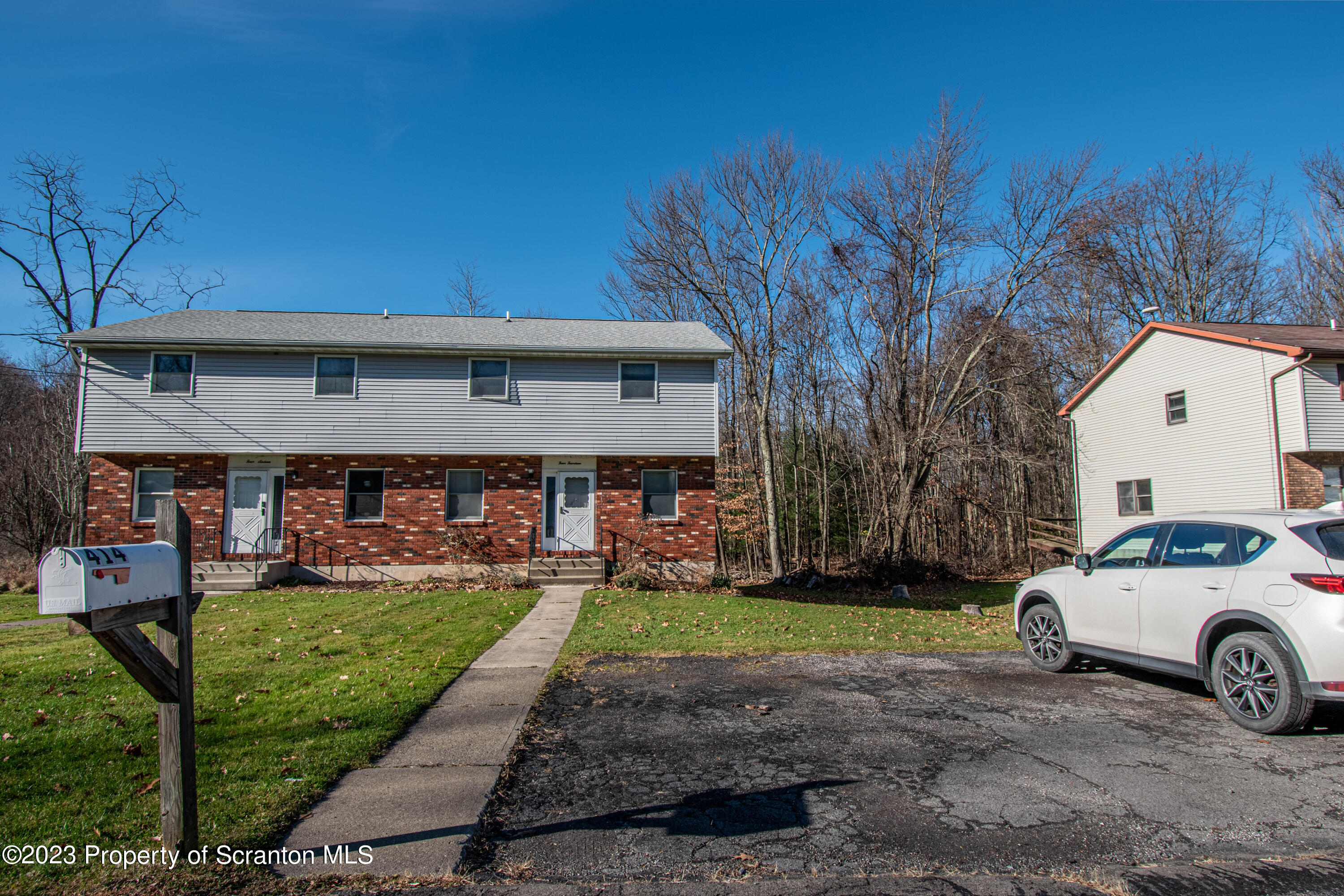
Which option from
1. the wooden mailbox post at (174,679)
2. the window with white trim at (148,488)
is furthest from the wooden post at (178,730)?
the window with white trim at (148,488)

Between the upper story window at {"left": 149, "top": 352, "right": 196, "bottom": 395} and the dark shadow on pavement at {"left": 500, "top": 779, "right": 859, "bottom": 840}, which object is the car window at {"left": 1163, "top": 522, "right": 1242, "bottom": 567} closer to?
the dark shadow on pavement at {"left": 500, "top": 779, "right": 859, "bottom": 840}

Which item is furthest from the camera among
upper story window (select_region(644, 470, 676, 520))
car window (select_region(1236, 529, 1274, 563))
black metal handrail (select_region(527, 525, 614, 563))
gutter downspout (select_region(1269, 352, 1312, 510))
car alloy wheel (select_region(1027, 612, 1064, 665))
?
gutter downspout (select_region(1269, 352, 1312, 510))

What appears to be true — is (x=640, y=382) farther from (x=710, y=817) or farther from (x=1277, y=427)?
(x=1277, y=427)

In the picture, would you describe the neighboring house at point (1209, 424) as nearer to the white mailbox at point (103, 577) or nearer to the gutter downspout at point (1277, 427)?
the gutter downspout at point (1277, 427)

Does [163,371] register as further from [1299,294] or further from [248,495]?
[1299,294]

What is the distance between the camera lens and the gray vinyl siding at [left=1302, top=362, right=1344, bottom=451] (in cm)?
1784

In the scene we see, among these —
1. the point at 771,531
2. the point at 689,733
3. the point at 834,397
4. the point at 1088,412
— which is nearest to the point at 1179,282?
the point at 1088,412

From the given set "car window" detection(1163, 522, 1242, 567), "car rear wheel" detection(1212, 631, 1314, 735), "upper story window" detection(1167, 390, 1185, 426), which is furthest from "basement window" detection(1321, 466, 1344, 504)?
"car rear wheel" detection(1212, 631, 1314, 735)

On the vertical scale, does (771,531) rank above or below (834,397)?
below

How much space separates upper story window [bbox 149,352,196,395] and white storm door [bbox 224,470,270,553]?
7.48 ft

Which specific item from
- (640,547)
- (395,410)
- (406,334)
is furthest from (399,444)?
(640,547)

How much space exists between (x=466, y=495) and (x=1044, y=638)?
1333 centimetres

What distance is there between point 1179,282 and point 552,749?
32.1 m

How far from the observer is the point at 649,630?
10438 mm
